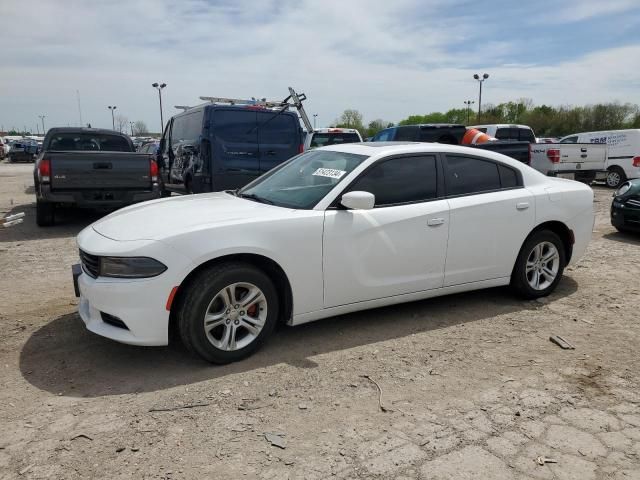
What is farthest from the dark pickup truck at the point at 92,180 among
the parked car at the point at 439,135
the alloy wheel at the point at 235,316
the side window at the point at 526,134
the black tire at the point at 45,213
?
the side window at the point at 526,134

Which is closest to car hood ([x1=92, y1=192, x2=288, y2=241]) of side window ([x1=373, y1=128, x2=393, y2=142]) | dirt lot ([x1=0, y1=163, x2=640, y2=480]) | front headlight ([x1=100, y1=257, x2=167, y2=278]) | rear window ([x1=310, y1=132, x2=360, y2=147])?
front headlight ([x1=100, y1=257, x2=167, y2=278])

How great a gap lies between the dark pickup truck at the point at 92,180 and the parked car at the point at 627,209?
7599mm

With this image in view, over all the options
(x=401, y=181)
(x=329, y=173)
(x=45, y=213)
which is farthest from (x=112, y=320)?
(x=45, y=213)

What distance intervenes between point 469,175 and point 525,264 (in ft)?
3.48

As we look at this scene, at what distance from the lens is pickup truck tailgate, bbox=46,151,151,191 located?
8.24 m

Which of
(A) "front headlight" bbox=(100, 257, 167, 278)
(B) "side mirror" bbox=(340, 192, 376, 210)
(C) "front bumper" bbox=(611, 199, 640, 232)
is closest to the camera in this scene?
(A) "front headlight" bbox=(100, 257, 167, 278)

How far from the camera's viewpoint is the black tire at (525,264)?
196 inches

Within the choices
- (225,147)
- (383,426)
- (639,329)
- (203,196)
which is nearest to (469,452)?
(383,426)

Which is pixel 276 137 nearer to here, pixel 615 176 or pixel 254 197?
pixel 254 197

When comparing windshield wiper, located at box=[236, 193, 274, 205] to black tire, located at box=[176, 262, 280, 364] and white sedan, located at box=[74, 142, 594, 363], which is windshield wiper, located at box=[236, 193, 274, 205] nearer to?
white sedan, located at box=[74, 142, 594, 363]

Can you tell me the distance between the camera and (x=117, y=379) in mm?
3471

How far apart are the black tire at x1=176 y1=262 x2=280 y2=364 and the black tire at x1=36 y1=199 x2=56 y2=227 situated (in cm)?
648

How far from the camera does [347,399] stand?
3.23 m

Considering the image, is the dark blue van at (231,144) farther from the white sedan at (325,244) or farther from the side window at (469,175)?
the side window at (469,175)
